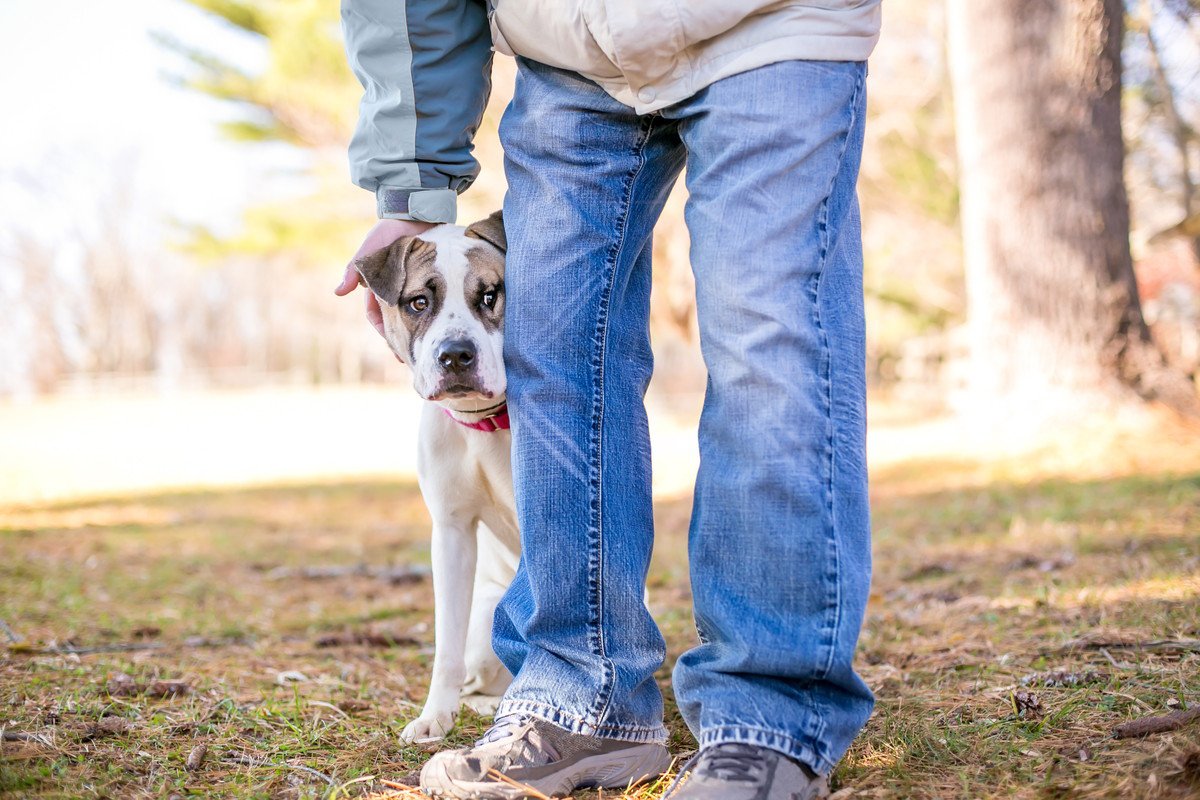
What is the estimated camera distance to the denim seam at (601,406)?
1781mm

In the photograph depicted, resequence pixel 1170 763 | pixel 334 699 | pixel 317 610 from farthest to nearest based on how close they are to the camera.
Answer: pixel 317 610
pixel 334 699
pixel 1170 763

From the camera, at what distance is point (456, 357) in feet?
7.12

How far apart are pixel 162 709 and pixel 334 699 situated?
1.25ft

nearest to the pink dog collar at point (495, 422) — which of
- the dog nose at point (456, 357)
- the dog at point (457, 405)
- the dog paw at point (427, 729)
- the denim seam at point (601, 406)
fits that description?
the dog at point (457, 405)

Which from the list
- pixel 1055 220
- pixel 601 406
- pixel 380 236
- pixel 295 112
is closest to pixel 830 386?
pixel 601 406

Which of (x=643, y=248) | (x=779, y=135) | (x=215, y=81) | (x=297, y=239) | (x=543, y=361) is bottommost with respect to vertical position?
(x=543, y=361)

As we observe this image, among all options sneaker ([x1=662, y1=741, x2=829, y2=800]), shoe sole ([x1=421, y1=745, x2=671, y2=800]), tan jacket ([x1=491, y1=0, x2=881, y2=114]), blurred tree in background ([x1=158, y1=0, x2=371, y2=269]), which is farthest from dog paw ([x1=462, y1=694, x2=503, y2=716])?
blurred tree in background ([x1=158, y1=0, x2=371, y2=269])

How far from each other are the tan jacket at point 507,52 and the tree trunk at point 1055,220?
4.42m

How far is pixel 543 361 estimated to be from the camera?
1842 millimetres

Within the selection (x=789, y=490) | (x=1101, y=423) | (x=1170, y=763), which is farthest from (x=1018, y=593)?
(x=1101, y=423)

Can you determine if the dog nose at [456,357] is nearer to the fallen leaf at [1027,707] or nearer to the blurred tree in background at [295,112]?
the fallen leaf at [1027,707]

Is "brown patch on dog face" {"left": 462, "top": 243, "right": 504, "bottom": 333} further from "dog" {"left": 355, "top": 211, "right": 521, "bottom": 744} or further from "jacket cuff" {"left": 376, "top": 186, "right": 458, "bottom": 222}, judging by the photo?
"jacket cuff" {"left": 376, "top": 186, "right": 458, "bottom": 222}

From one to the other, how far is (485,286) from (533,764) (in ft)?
3.79

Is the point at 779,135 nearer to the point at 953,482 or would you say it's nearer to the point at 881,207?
the point at 953,482
